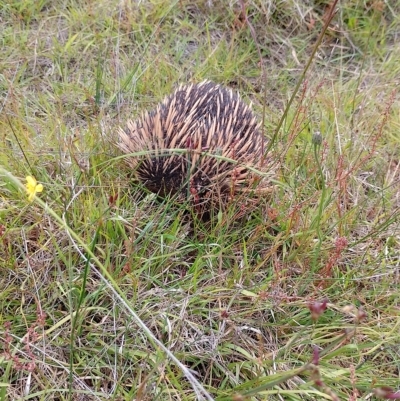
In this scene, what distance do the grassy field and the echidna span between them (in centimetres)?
6

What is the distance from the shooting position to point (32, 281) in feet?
3.73

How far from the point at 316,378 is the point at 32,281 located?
0.77m

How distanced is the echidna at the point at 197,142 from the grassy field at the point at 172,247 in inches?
2.5

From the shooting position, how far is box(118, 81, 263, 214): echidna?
1345 millimetres

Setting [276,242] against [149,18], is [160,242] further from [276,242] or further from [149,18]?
[149,18]

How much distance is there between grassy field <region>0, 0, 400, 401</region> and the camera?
995 millimetres

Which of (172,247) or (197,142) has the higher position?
(197,142)

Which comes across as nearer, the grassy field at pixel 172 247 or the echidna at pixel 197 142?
the grassy field at pixel 172 247

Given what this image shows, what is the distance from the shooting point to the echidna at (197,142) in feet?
4.41

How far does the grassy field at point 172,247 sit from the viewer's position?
995 millimetres

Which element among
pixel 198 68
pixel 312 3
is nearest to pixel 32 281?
pixel 198 68

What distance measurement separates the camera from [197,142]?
137 cm

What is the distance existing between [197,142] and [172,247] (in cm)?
30

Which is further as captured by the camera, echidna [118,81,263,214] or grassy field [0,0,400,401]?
echidna [118,81,263,214]
